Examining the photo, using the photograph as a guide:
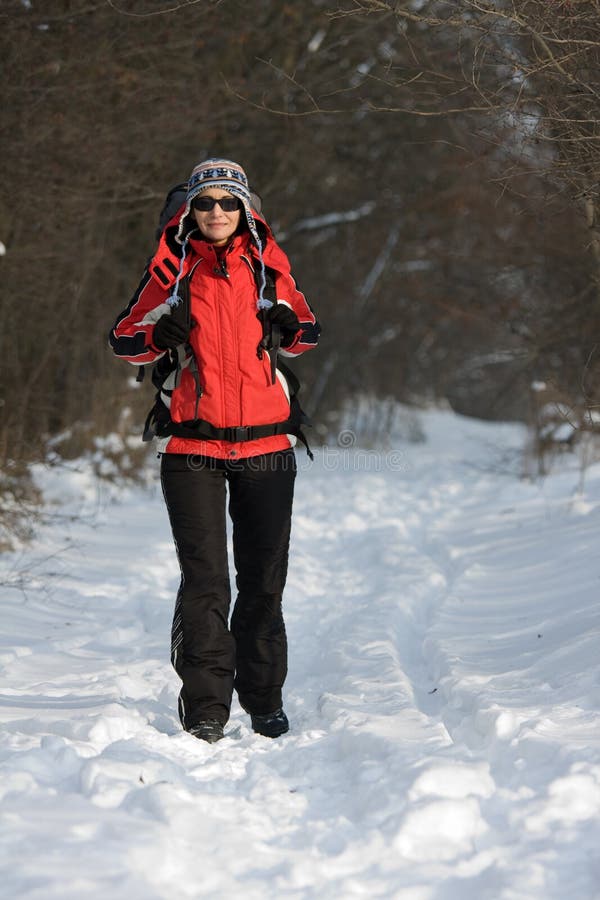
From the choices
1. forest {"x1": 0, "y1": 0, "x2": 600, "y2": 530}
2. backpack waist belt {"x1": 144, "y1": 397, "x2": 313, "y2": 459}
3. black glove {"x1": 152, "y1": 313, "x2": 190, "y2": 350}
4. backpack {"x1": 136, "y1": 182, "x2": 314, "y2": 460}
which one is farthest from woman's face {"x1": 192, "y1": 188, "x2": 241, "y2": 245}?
forest {"x1": 0, "y1": 0, "x2": 600, "y2": 530}

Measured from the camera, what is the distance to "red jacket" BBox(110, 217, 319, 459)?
3996 millimetres

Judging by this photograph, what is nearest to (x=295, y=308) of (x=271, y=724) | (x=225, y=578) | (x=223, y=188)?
(x=223, y=188)

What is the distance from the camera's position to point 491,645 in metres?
5.51

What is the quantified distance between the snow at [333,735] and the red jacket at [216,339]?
1103mm

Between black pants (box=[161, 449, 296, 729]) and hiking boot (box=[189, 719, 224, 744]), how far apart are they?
2 centimetres

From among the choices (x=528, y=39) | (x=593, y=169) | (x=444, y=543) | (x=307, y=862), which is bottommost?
(x=444, y=543)

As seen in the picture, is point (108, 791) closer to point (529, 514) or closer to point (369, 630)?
point (369, 630)

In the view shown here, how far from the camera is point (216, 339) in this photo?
13.1ft

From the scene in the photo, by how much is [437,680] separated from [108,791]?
2.19 m

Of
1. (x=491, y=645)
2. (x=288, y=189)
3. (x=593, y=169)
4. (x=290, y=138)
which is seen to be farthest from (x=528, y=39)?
(x=288, y=189)

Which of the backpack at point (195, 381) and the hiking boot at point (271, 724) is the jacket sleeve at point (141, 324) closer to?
the backpack at point (195, 381)

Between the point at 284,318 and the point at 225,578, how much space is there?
0.97 m

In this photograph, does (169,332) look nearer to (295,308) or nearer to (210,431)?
(210,431)

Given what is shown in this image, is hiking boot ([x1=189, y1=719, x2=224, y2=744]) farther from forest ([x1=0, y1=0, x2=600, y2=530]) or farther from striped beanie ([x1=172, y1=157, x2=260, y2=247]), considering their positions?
forest ([x1=0, y1=0, x2=600, y2=530])
